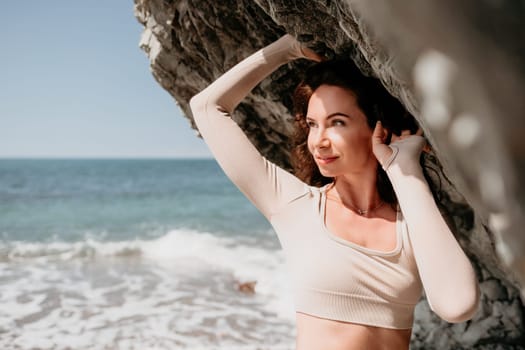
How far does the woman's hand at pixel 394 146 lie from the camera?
1.93m

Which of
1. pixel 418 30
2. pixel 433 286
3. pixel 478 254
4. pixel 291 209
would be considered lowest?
pixel 478 254

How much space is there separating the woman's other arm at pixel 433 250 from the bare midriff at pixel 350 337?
19.0 inches

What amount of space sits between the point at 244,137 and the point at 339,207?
56 centimetres

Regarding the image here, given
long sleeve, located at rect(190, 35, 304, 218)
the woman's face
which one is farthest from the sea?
the woman's face

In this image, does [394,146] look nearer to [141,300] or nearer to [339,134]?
[339,134]

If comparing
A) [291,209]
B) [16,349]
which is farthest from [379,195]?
[16,349]

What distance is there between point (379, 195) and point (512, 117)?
1.90 m

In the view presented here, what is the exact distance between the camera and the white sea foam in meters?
6.41

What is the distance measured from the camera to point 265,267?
10.9 metres

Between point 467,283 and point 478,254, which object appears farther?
point 478,254

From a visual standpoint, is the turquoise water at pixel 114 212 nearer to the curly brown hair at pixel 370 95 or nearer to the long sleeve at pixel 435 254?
the curly brown hair at pixel 370 95

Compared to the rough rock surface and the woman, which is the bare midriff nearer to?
the woman

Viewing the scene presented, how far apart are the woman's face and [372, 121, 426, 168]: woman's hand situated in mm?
62

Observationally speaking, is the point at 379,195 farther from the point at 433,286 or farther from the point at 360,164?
the point at 433,286
